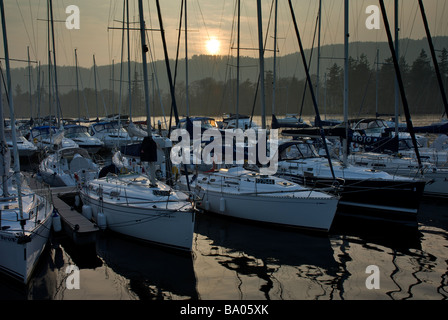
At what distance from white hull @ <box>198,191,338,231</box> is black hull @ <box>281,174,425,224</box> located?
6.42ft

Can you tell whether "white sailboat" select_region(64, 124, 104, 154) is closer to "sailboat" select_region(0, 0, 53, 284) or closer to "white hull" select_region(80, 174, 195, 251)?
"white hull" select_region(80, 174, 195, 251)

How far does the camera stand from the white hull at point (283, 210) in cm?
1361

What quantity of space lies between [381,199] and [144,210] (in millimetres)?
9814

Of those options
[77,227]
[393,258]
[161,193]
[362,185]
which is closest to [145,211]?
[161,193]

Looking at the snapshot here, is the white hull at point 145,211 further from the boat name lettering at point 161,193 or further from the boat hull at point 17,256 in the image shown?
the boat hull at point 17,256

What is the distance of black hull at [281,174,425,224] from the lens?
15.6 metres

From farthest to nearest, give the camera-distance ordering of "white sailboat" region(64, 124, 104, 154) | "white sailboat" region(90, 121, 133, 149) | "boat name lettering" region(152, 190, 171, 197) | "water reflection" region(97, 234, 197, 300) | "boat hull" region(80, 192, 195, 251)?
"white sailboat" region(90, 121, 133, 149)
"white sailboat" region(64, 124, 104, 154)
"boat name lettering" region(152, 190, 171, 197)
"boat hull" region(80, 192, 195, 251)
"water reflection" region(97, 234, 197, 300)

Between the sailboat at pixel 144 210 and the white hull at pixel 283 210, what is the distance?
8.52ft

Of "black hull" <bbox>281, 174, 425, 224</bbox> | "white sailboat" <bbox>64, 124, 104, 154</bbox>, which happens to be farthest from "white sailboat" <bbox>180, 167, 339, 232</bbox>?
"white sailboat" <bbox>64, 124, 104, 154</bbox>

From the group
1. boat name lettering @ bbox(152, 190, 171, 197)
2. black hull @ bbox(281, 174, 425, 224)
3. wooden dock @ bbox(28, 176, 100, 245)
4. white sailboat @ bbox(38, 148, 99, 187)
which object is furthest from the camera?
white sailboat @ bbox(38, 148, 99, 187)

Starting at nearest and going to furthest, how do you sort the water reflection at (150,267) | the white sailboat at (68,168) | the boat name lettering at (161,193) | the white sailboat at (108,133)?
the water reflection at (150,267) < the boat name lettering at (161,193) < the white sailboat at (68,168) < the white sailboat at (108,133)

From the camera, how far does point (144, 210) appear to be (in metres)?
12.3

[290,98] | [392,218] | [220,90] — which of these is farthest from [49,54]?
[220,90]

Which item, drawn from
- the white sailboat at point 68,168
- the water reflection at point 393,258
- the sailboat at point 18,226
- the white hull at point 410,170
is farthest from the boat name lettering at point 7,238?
the white hull at point 410,170
